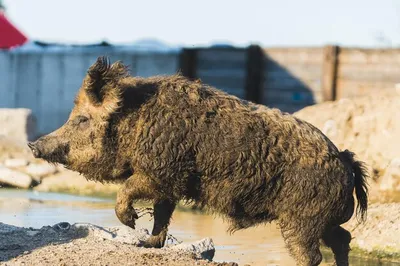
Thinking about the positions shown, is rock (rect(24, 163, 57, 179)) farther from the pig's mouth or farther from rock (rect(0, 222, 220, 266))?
the pig's mouth

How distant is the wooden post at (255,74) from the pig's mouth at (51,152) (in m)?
13.6

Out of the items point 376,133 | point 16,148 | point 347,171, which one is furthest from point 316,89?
point 347,171

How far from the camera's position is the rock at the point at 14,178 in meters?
17.0

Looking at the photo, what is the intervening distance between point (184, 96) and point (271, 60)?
13.6 metres

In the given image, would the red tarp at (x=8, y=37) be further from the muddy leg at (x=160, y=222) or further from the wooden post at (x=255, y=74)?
the muddy leg at (x=160, y=222)

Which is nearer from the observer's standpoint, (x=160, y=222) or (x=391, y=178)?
(x=160, y=222)

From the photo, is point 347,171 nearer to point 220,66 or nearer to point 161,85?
point 161,85

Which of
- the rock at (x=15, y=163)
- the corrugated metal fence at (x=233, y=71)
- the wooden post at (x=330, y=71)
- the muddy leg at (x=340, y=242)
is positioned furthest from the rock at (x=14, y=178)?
the muddy leg at (x=340, y=242)

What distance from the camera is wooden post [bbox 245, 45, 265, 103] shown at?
73.3 ft

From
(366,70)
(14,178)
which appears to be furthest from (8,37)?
(366,70)

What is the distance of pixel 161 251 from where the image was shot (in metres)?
8.63

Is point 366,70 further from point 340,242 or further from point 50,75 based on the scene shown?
point 340,242

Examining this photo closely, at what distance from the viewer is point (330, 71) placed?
20.7m

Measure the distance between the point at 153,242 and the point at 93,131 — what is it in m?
1.18
